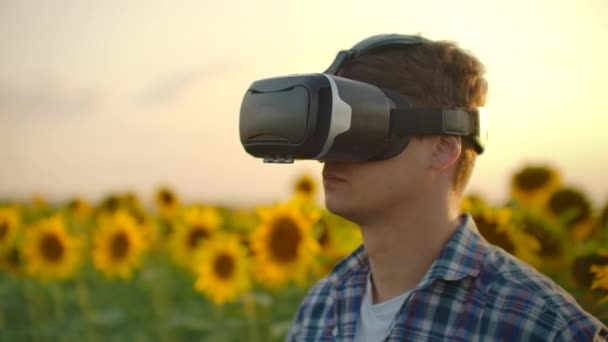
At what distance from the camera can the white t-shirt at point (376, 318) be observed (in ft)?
7.37

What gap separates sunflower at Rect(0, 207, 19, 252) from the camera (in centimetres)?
662

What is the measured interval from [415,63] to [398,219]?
522 millimetres

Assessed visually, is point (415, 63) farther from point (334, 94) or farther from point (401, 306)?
point (401, 306)

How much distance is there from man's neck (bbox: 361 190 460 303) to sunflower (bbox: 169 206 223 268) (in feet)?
10.5

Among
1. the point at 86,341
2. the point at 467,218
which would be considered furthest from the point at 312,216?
the point at 86,341

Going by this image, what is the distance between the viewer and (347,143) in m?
2.09

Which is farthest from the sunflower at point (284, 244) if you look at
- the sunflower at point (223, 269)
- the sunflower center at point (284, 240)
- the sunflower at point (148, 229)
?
the sunflower at point (148, 229)

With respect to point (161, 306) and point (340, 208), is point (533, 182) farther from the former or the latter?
point (340, 208)

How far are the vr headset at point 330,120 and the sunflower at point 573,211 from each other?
1.95m

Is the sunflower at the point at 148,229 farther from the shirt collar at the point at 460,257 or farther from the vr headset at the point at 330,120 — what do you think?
→ the shirt collar at the point at 460,257

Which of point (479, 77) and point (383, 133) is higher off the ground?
point (479, 77)

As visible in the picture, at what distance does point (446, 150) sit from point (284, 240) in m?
1.97

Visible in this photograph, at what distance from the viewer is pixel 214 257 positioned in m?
4.64

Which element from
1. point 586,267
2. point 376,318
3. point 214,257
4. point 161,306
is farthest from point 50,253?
point 586,267
